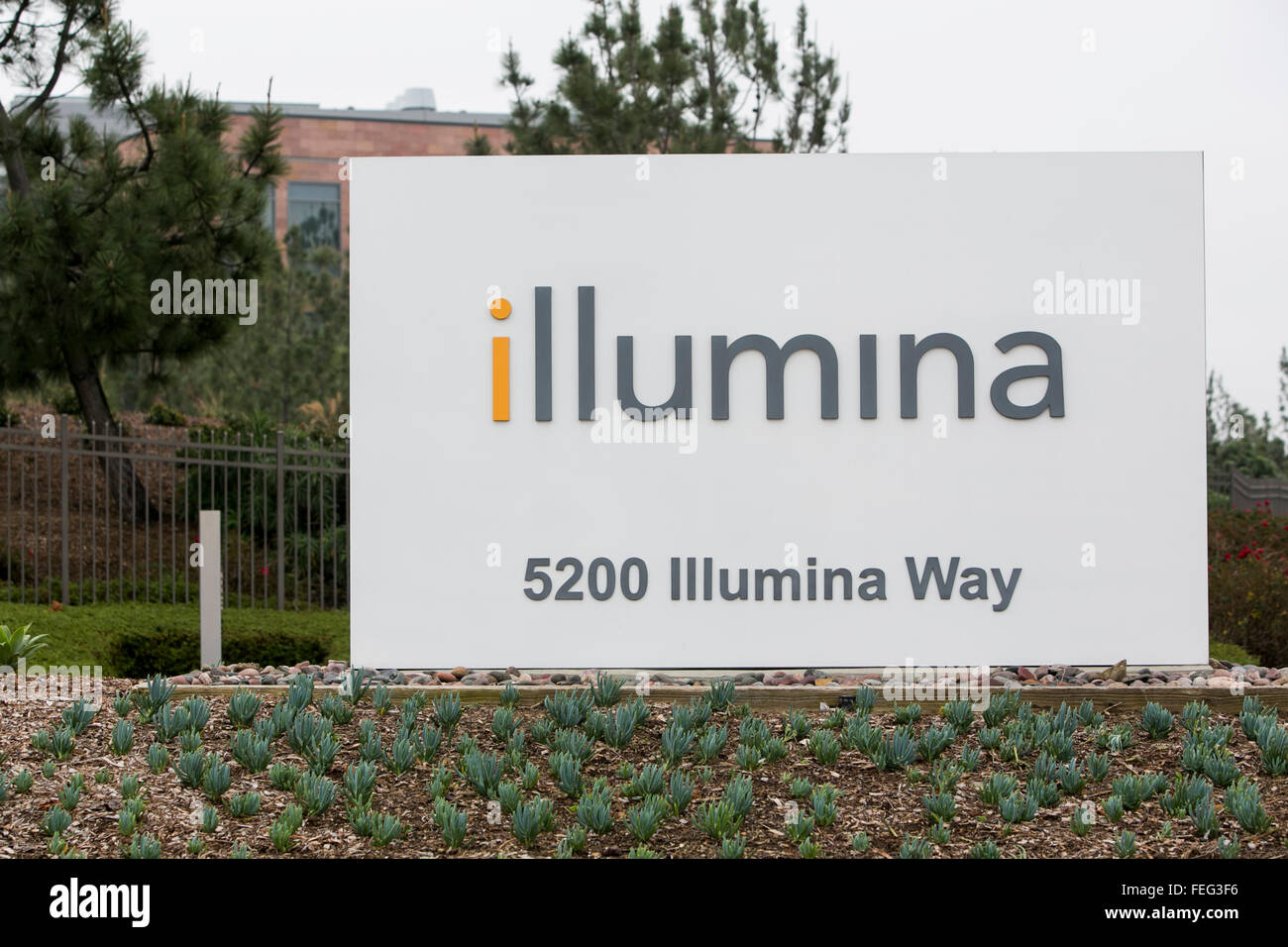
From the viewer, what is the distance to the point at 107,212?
12.4 meters

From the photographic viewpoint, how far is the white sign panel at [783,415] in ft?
22.9

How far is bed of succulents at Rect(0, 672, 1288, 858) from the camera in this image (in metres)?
4.44

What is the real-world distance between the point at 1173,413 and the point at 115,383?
1740 centimetres

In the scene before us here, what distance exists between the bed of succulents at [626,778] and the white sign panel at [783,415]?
3.40 ft

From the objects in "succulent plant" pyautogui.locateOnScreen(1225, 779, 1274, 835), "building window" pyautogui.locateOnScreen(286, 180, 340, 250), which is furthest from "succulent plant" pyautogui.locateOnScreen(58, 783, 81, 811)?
"building window" pyautogui.locateOnScreen(286, 180, 340, 250)

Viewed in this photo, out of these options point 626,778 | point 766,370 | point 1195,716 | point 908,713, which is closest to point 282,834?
point 626,778

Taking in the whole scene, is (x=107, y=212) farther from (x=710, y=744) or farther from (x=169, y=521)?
(x=710, y=744)

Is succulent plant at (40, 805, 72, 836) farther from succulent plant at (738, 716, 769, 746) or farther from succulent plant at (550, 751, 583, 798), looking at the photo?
succulent plant at (738, 716, 769, 746)

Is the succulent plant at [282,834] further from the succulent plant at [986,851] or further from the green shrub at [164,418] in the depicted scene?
the green shrub at [164,418]

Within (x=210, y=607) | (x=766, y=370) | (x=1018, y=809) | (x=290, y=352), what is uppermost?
(x=290, y=352)

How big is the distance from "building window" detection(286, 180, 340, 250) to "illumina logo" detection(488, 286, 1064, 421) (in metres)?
25.2

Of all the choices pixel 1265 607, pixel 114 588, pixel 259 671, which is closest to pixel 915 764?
pixel 259 671

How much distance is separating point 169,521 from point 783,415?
967 cm
